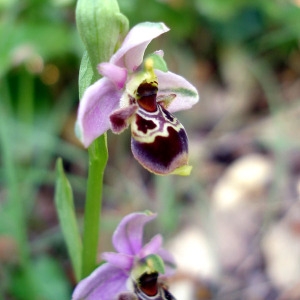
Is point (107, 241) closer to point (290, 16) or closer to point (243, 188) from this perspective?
point (243, 188)

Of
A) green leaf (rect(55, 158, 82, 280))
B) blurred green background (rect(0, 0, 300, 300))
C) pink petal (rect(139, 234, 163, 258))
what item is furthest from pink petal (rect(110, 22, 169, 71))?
blurred green background (rect(0, 0, 300, 300))

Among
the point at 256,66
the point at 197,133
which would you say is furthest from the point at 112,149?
the point at 256,66

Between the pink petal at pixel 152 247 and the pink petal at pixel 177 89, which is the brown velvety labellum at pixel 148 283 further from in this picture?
the pink petal at pixel 177 89

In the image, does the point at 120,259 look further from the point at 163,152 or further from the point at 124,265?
the point at 163,152

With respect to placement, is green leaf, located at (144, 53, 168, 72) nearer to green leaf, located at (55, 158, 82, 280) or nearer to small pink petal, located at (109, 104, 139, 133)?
small pink petal, located at (109, 104, 139, 133)

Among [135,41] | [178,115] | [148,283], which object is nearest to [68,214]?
[148,283]

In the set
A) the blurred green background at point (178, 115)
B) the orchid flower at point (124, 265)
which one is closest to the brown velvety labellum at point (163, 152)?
the orchid flower at point (124, 265)
